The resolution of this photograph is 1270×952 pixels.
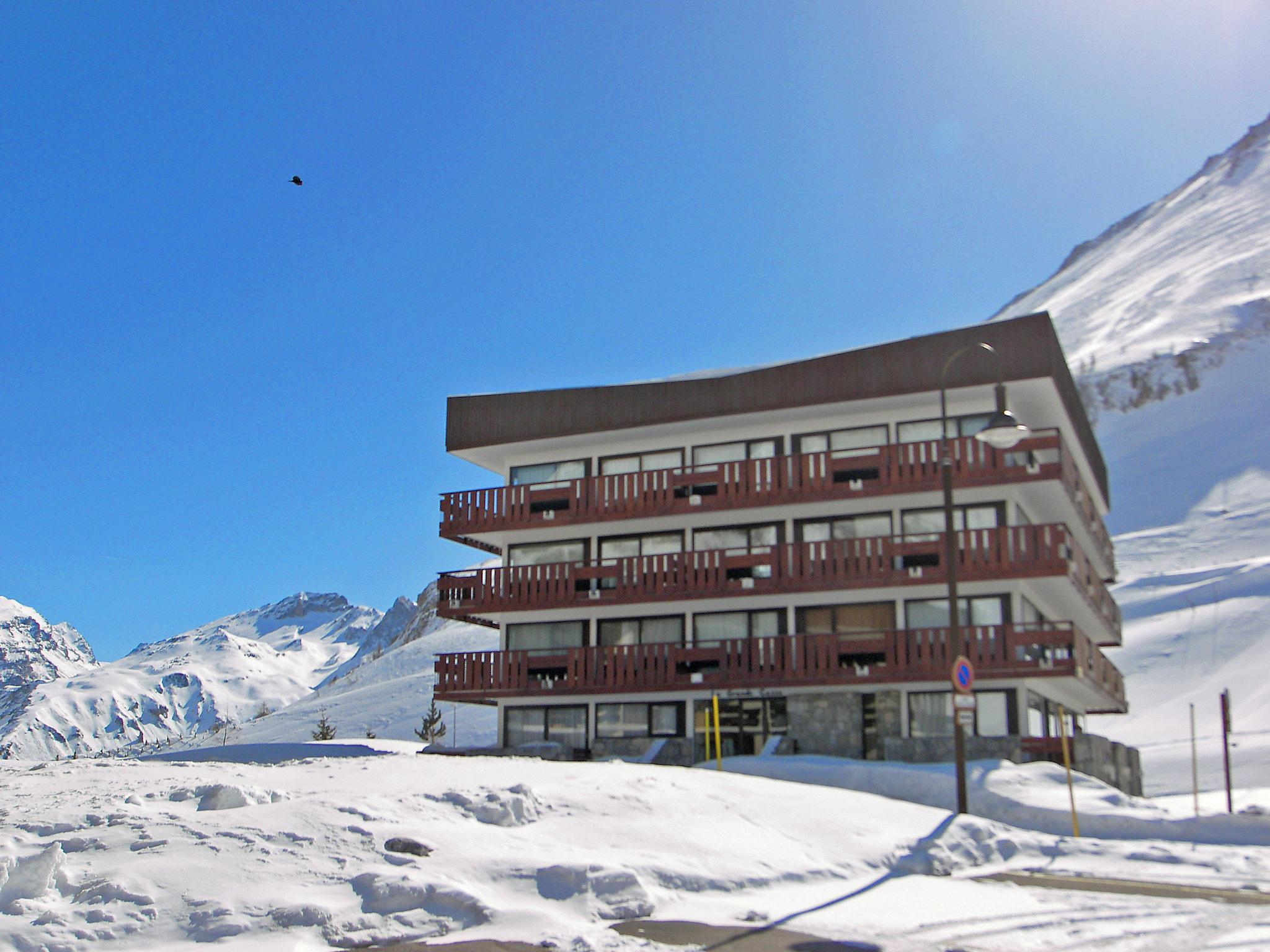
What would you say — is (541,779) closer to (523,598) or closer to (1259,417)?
(523,598)

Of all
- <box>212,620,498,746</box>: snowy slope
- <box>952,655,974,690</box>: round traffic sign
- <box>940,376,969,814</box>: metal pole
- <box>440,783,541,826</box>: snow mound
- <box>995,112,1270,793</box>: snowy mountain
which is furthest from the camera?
<box>212,620,498,746</box>: snowy slope

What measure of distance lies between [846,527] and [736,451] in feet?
13.6

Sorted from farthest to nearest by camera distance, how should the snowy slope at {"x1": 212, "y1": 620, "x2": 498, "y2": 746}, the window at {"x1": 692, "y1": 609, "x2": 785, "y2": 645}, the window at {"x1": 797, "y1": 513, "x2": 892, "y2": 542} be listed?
the snowy slope at {"x1": 212, "y1": 620, "x2": 498, "y2": 746} → the window at {"x1": 692, "y1": 609, "x2": 785, "y2": 645} → the window at {"x1": 797, "y1": 513, "x2": 892, "y2": 542}

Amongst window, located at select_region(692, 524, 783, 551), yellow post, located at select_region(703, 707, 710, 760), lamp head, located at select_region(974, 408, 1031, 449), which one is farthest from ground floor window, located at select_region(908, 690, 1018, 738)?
lamp head, located at select_region(974, 408, 1031, 449)

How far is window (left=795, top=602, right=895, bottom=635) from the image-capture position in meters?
34.1

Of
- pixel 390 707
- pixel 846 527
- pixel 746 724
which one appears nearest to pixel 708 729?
pixel 746 724

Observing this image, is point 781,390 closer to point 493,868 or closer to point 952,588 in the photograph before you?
point 952,588

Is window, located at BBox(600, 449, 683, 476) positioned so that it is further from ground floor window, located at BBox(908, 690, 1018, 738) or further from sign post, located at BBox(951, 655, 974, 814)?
sign post, located at BBox(951, 655, 974, 814)

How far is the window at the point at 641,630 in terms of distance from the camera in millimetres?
37000

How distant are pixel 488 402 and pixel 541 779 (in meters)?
25.0

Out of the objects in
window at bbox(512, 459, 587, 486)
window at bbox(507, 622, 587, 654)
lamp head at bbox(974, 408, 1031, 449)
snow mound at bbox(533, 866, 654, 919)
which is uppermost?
window at bbox(512, 459, 587, 486)

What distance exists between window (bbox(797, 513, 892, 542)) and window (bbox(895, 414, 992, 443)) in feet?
7.46

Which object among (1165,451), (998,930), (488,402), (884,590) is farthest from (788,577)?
(1165,451)

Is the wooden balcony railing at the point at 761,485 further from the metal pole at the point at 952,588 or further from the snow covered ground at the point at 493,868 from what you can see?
the snow covered ground at the point at 493,868
